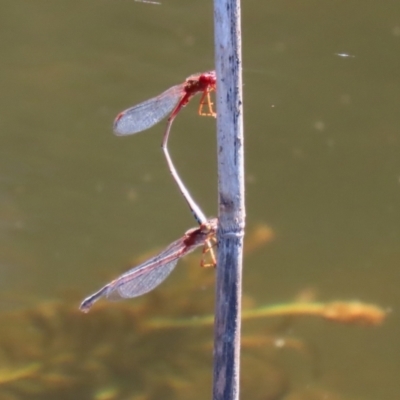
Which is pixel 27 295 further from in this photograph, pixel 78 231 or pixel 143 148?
pixel 143 148

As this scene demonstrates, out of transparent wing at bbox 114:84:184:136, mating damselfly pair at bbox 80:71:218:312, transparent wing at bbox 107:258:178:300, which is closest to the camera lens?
mating damselfly pair at bbox 80:71:218:312

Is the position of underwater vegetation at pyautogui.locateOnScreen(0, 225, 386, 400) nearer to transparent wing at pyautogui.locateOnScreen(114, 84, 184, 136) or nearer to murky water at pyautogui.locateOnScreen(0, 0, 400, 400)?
murky water at pyautogui.locateOnScreen(0, 0, 400, 400)

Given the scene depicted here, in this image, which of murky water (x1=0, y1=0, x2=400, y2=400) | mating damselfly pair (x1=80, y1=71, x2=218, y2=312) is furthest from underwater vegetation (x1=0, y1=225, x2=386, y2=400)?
mating damselfly pair (x1=80, y1=71, x2=218, y2=312)

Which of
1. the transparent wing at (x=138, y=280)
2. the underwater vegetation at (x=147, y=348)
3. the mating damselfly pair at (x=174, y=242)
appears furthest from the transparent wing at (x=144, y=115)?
the underwater vegetation at (x=147, y=348)

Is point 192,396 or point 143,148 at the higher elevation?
point 143,148

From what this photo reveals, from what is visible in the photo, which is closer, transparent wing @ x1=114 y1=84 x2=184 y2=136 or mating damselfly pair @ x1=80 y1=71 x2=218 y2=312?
mating damselfly pair @ x1=80 y1=71 x2=218 y2=312

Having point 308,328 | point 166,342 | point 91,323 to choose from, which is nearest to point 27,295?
point 91,323

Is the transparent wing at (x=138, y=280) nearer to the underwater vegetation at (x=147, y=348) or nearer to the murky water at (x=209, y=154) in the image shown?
the underwater vegetation at (x=147, y=348)
